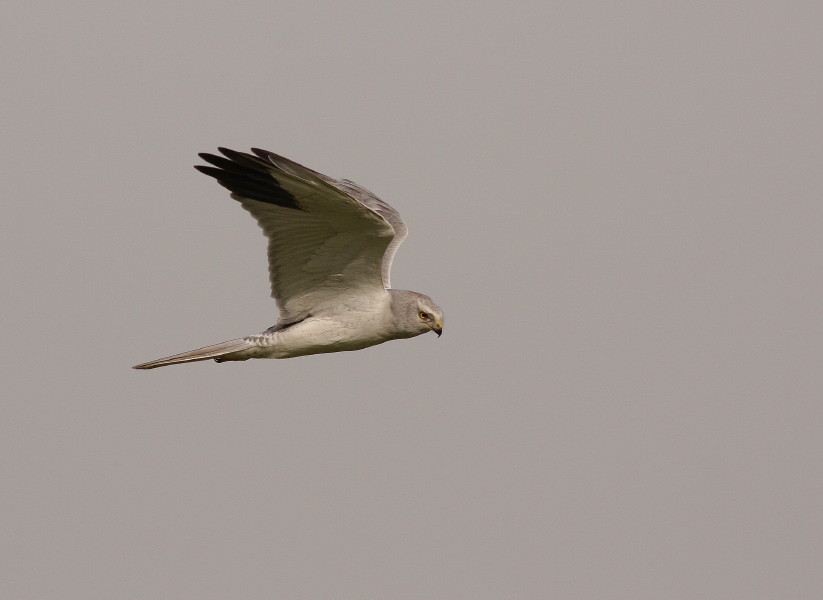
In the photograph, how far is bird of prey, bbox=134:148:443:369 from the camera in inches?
461

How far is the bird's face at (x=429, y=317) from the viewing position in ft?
40.7

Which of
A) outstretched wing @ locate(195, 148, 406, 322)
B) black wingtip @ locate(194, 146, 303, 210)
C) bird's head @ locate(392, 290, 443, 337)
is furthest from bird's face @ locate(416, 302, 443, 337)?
black wingtip @ locate(194, 146, 303, 210)

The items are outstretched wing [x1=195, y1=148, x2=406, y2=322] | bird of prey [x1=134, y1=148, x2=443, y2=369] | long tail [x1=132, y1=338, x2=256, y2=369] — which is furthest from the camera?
long tail [x1=132, y1=338, x2=256, y2=369]

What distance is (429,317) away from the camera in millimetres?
12414

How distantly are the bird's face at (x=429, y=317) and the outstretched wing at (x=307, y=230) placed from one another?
47cm

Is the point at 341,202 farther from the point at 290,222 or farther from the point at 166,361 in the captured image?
the point at 166,361

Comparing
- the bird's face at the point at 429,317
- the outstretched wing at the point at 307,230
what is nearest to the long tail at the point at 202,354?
the outstretched wing at the point at 307,230

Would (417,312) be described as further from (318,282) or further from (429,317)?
(318,282)

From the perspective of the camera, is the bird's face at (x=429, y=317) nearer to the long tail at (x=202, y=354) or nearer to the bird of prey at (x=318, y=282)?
the bird of prey at (x=318, y=282)

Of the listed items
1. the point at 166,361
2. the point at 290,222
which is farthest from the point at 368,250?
the point at 166,361

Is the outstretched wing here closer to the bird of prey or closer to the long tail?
the bird of prey

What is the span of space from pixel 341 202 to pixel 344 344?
1.79 m

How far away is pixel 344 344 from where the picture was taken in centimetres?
1259

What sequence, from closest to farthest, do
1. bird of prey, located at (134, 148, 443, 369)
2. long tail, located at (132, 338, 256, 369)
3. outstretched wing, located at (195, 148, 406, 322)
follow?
outstretched wing, located at (195, 148, 406, 322)
bird of prey, located at (134, 148, 443, 369)
long tail, located at (132, 338, 256, 369)
